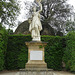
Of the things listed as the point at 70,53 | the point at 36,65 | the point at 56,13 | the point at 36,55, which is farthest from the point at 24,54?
the point at 56,13

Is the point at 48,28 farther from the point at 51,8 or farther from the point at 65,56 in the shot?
the point at 65,56

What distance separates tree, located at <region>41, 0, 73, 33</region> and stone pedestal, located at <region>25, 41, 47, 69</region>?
15623 millimetres

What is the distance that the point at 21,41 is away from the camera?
515 inches

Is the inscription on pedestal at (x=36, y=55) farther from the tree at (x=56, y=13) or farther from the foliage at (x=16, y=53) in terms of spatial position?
the tree at (x=56, y=13)

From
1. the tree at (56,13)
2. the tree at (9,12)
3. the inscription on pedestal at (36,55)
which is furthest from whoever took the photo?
the tree at (56,13)

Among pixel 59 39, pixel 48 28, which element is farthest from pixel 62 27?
pixel 59 39

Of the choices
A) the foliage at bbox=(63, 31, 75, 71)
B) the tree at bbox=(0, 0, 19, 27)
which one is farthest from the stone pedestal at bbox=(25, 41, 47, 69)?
the tree at bbox=(0, 0, 19, 27)

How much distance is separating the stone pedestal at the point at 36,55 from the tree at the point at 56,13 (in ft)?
51.3

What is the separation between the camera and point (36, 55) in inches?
312

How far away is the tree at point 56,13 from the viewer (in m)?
23.3

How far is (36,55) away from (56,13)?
17669 mm

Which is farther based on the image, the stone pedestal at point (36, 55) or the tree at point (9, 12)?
the tree at point (9, 12)

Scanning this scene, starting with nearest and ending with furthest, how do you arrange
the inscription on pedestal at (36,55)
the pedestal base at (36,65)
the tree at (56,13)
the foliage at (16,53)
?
the pedestal base at (36,65)
the inscription on pedestal at (36,55)
the foliage at (16,53)
the tree at (56,13)

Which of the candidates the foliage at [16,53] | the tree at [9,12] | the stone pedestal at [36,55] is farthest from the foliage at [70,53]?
the tree at [9,12]
